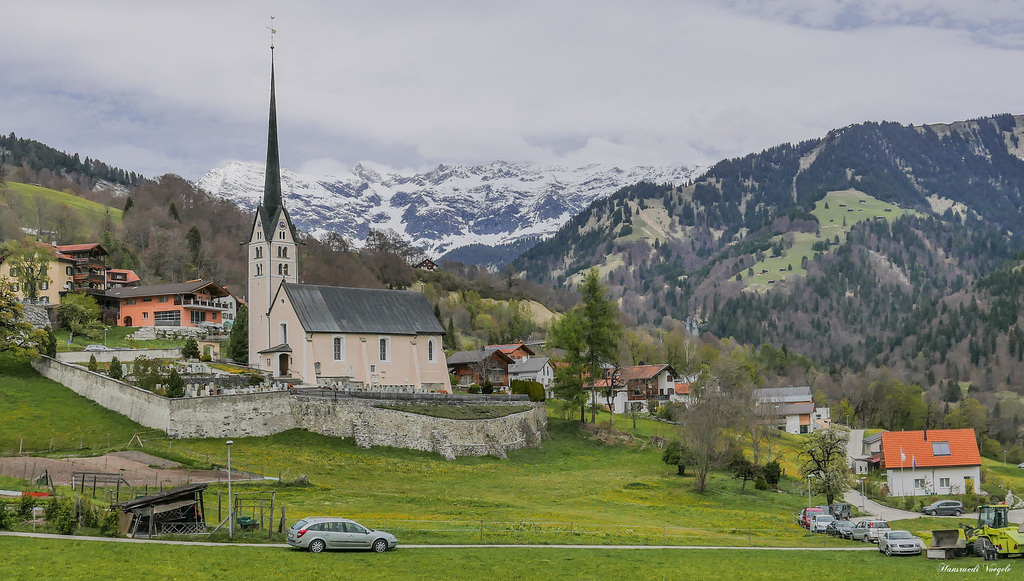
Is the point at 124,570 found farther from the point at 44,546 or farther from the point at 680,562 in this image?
the point at 680,562

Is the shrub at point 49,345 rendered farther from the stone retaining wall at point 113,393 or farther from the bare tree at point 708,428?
the bare tree at point 708,428

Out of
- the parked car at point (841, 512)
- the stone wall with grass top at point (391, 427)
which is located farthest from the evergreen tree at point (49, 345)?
the parked car at point (841, 512)

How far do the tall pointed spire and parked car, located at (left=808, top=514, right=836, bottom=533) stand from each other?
2343 inches

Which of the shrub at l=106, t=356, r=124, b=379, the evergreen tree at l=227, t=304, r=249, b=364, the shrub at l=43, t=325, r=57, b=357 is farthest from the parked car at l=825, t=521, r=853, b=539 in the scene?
the shrub at l=43, t=325, r=57, b=357

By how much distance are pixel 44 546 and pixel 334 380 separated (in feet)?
155

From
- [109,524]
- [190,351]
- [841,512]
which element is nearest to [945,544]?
[841,512]

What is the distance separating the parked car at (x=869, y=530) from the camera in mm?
40594

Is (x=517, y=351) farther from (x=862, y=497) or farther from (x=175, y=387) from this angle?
(x=175, y=387)

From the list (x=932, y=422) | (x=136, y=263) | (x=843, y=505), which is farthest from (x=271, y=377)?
(x=932, y=422)

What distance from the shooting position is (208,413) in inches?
2381

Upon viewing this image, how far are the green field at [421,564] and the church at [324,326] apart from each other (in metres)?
44.2

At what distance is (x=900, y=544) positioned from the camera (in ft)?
113

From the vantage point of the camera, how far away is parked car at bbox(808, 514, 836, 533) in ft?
149

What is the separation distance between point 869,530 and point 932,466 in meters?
40.8
